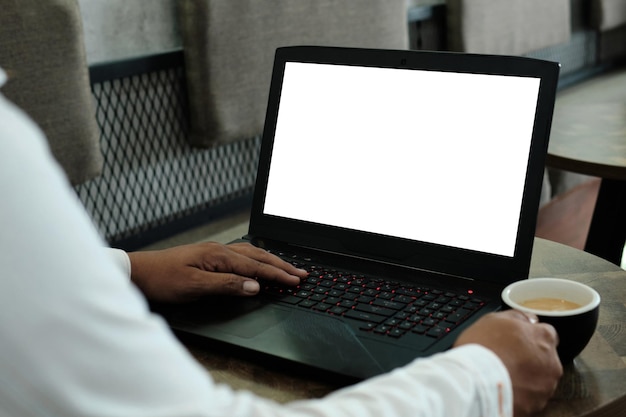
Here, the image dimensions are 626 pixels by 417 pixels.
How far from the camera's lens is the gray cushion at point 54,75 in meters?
1.35

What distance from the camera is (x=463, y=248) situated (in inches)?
35.1

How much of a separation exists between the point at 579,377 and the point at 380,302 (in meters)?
0.20

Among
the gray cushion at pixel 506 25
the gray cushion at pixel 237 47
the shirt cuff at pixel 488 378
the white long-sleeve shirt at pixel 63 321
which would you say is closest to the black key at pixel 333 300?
the shirt cuff at pixel 488 378

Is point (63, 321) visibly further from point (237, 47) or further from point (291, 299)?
point (237, 47)

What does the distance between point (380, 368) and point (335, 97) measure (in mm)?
417

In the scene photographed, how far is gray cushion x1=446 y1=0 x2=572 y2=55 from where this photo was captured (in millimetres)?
2342

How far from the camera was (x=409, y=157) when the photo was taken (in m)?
0.95

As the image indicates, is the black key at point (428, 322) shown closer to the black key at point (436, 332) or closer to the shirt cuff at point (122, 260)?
the black key at point (436, 332)

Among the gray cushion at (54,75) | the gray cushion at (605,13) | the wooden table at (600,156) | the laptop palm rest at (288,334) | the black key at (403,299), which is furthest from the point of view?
the gray cushion at (605,13)

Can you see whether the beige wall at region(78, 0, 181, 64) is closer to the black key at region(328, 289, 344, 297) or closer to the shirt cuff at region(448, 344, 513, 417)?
the black key at region(328, 289, 344, 297)

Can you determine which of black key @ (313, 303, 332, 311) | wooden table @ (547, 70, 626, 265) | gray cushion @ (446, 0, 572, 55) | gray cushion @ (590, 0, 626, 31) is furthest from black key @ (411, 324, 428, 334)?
gray cushion @ (590, 0, 626, 31)

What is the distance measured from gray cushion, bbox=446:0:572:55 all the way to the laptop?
1.42 meters

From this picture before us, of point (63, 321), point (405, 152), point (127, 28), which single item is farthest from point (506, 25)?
point (63, 321)

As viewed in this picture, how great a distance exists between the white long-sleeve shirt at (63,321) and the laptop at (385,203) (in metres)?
0.27
